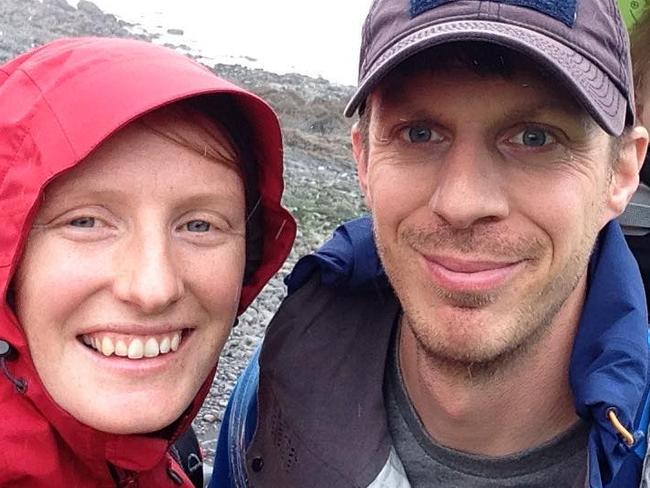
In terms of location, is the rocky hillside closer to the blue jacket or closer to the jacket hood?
the blue jacket

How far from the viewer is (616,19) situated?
8.90 feet

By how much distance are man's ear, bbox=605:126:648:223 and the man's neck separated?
331mm

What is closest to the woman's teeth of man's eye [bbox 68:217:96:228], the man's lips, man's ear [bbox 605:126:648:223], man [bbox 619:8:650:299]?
man's eye [bbox 68:217:96:228]

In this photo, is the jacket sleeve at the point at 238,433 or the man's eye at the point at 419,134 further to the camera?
the jacket sleeve at the point at 238,433

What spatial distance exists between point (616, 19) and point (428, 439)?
1526mm

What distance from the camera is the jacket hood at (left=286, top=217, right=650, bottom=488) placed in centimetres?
234

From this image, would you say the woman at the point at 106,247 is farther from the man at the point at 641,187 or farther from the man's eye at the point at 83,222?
the man at the point at 641,187

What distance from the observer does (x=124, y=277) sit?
2.63 meters

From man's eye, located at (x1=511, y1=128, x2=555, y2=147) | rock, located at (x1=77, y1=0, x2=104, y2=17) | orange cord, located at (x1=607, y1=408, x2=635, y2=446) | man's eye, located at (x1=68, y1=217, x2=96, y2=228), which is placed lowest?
rock, located at (x1=77, y1=0, x2=104, y2=17)

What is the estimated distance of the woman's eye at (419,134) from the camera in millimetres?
2699

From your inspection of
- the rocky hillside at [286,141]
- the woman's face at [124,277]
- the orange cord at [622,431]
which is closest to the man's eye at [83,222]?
the woman's face at [124,277]

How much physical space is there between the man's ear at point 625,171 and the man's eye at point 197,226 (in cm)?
134

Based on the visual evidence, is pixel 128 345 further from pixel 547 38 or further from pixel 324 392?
pixel 547 38

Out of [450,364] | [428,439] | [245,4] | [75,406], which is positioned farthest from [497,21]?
[245,4]
